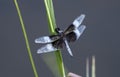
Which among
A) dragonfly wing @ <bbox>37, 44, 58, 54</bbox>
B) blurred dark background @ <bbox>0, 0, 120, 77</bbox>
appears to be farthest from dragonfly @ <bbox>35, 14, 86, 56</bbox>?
blurred dark background @ <bbox>0, 0, 120, 77</bbox>

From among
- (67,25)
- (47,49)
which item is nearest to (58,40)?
(47,49)

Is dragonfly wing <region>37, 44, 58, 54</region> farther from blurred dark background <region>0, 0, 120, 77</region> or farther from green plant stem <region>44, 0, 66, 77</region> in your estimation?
blurred dark background <region>0, 0, 120, 77</region>

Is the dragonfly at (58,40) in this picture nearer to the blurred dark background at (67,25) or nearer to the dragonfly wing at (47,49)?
the dragonfly wing at (47,49)

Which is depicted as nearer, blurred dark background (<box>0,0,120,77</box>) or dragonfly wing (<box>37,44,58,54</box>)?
dragonfly wing (<box>37,44,58,54</box>)

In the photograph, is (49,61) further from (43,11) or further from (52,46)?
(43,11)

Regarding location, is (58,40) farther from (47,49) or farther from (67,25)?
(67,25)

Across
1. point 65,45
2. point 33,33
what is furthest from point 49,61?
point 33,33

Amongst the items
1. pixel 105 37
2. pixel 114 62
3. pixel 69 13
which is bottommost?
Result: pixel 114 62

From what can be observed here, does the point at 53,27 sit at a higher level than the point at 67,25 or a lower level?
higher
